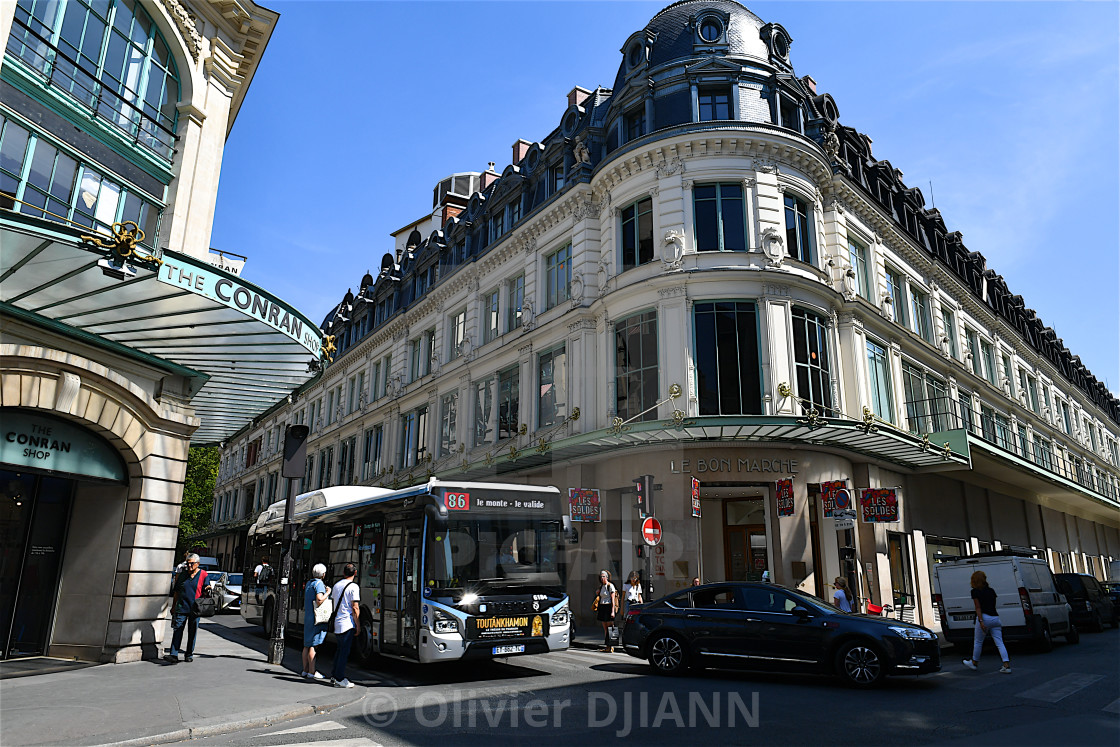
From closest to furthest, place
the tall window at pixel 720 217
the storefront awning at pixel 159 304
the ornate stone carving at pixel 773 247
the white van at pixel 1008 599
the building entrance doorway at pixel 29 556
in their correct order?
1. the storefront awning at pixel 159 304
2. the building entrance doorway at pixel 29 556
3. the white van at pixel 1008 599
4. the ornate stone carving at pixel 773 247
5. the tall window at pixel 720 217

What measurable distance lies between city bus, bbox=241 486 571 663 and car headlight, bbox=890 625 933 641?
5133mm

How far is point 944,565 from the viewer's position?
17.0 meters

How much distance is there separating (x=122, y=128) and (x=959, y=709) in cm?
1614

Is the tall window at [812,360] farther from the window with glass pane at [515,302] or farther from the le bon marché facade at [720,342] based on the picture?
the window with glass pane at [515,302]

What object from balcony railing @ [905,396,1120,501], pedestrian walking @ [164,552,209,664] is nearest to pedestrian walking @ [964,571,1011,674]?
balcony railing @ [905,396,1120,501]

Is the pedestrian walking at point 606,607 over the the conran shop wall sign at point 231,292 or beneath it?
beneath

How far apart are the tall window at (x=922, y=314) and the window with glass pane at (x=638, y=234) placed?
1315cm

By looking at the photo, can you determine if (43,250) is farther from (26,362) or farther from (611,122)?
(611,122)

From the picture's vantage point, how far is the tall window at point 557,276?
25609 mm

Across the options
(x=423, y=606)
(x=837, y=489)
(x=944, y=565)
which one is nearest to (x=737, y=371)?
(x=837, y=489)

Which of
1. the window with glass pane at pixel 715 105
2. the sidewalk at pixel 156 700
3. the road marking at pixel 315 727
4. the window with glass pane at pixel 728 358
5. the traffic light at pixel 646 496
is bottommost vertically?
the road marking at pixel 315 727

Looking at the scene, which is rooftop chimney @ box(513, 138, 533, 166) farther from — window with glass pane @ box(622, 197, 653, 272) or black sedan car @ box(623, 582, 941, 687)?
black sedan car @ box(623, 582, 941, 687)

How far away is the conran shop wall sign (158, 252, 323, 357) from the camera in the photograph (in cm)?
1010

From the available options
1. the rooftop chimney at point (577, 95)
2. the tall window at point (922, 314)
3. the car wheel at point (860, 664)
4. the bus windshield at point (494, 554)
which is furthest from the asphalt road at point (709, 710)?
the rooftop chimney at point (577, 95)
